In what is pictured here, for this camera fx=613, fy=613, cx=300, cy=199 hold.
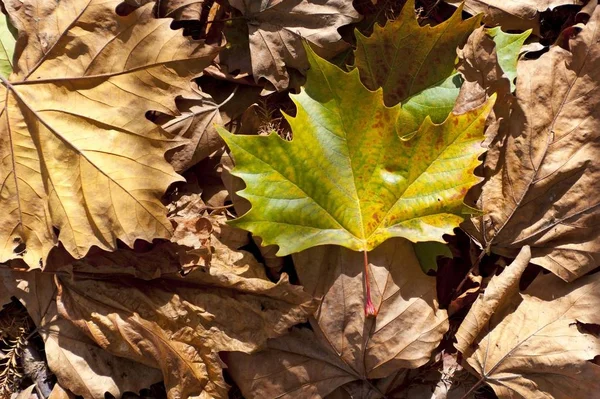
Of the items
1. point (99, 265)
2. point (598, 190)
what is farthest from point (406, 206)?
point (99, 265)

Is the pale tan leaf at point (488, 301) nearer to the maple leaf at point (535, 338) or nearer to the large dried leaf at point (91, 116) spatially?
the maple leaf at point (535, 338)

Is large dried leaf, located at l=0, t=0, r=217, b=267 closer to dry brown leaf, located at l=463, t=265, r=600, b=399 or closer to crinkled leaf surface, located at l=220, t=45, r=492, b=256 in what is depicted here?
crinkled leaf surface, located at l=220, t=45, r=492, b=256

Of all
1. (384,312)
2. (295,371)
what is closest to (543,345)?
(384,312)

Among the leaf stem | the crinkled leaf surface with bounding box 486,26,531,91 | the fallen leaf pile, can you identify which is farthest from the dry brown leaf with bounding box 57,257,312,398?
the crinkled leaf surface with bounding box 486,26,531,91

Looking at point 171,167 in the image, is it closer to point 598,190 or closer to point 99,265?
point 99,265

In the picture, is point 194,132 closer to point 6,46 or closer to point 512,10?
point 6,46
